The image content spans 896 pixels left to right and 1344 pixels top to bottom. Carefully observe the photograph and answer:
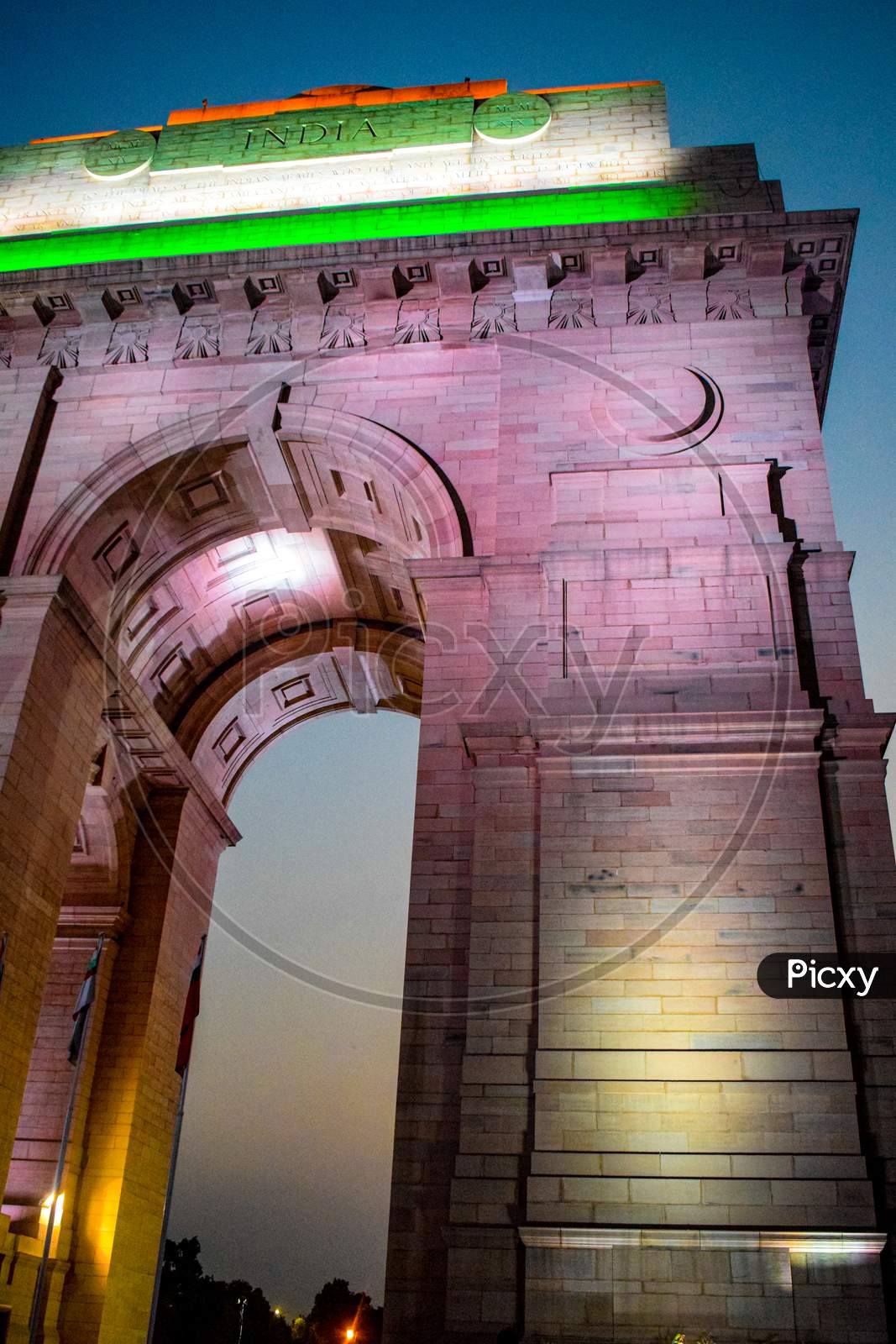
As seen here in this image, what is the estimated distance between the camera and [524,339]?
61.8 feet

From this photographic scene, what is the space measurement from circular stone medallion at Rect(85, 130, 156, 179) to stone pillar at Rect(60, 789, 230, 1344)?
501 inches

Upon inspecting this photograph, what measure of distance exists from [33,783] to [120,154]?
1386 cm

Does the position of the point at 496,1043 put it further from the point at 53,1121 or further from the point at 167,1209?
the point at 53,1121

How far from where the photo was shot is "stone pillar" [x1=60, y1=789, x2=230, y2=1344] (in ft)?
68.2

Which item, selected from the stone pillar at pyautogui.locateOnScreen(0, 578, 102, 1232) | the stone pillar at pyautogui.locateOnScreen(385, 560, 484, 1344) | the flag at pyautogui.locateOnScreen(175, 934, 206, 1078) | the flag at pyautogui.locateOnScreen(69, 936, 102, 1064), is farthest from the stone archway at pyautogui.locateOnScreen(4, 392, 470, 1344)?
the flag at pyautogui.locateOnScreen(69, 936, 102, 1064)

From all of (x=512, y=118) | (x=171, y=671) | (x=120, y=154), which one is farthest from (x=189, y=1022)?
(x=512, y=118)

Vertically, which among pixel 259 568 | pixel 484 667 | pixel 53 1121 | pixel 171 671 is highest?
pixel 259 568

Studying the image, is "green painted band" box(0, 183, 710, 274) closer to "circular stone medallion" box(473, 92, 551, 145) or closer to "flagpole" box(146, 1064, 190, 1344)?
"circular stone medallion" box(473, 92, 551, 145)

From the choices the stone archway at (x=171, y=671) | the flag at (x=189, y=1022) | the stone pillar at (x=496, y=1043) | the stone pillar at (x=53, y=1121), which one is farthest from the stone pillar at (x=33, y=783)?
the stone pillar at (x=496, y=1043)

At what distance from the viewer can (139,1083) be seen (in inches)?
891

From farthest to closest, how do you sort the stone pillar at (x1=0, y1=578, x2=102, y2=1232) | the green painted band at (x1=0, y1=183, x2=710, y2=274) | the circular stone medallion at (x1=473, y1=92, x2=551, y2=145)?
the circular stone medallion at (x1=473, y1=92, x2=551, y2=145) → the green painted band at (x1=0, y1=183, x2=710, y2=274) → the stone pillar at (x1=0, y1=578, x2=102, y2=1232)

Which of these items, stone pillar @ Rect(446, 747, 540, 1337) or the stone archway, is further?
the stone archway

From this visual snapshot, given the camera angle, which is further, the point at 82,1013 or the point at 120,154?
the point at 120,154

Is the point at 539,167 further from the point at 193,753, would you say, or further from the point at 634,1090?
the point at 634,1090
